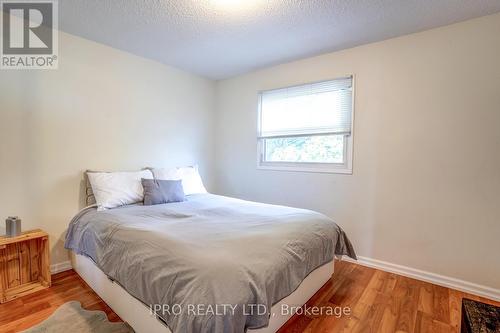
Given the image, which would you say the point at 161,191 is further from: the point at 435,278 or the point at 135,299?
the point at 435,278

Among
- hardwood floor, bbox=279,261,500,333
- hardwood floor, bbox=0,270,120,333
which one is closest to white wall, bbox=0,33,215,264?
hardwood floor, bbox=0,270,120,333

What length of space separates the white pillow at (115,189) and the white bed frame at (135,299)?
52 cm

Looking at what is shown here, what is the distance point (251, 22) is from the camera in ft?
7.07

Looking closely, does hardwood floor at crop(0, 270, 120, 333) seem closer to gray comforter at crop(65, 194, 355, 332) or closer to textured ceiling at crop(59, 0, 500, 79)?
gray comforter at crop(65, 194, 355, 332)

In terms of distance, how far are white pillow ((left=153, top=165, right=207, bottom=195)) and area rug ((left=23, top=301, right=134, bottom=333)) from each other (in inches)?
56.1

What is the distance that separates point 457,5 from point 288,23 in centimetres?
130

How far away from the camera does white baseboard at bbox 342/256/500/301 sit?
2.04 meters

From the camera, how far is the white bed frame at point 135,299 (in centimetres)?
142

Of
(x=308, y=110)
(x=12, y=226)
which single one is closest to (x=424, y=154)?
(x=308, y=110)

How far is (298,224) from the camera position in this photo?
6.06 feet

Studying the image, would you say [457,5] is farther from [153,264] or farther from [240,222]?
[153,264]

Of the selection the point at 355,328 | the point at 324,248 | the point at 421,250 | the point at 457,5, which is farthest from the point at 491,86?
the point at 355,328

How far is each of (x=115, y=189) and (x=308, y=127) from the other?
227 cm

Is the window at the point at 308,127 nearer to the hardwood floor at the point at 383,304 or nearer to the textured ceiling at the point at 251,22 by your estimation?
the textured ceiling at the point at 251,22
